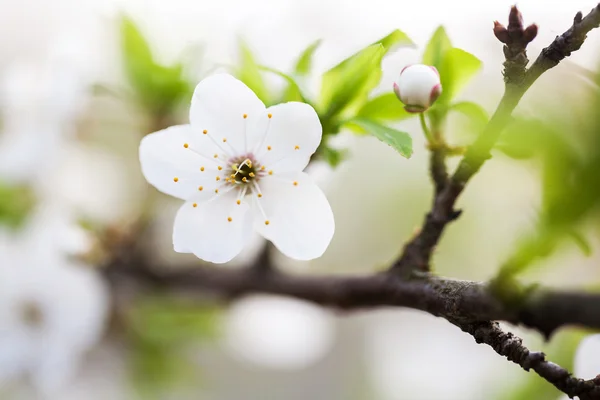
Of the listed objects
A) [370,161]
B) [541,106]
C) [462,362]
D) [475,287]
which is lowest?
[475,287]

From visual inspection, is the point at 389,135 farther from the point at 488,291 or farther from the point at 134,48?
the point at 134,48

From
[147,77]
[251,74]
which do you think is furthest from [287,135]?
[147,77]

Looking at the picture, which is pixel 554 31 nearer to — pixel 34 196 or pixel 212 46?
pixel 212 46

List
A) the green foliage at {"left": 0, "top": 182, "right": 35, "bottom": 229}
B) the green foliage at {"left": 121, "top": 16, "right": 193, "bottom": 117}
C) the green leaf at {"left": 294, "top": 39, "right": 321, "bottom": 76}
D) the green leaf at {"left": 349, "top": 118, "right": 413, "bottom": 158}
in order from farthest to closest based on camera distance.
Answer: the green foliage at {"left": 0, "top": 182, "right": 35, "bottom": 229}, the green foliage at {"left": 121, "top": 16, "right": 193, "bottom": 117}, the green leaf at {"left": 294, "top": 39, "right": 321, "bottom": 76}, the green leaf at {"left": 349, "top": 118, "right": 413, "bottom": 158}

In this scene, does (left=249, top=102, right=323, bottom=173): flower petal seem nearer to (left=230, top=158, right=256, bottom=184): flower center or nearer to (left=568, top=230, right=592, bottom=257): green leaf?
(left=230, top=158, right=256, bottom=184): flower center

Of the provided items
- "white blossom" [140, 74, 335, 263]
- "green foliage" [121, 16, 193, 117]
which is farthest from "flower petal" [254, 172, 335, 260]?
"green foliage" [121, 16, 193, 117]

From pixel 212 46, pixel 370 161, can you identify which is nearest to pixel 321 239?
pixel 212 46

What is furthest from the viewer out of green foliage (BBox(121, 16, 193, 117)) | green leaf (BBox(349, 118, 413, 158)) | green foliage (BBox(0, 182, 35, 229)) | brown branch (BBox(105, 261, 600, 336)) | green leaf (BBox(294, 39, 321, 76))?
green foliage (BBox(0, 182, 35, 229))
